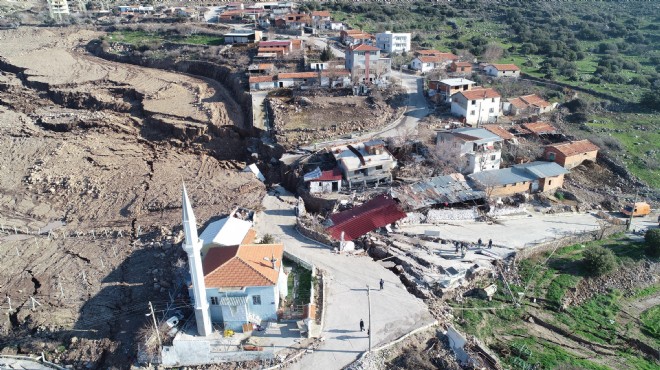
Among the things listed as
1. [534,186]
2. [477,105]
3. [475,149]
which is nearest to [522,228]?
[534,186]

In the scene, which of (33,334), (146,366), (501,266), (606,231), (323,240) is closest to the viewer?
(146,366)

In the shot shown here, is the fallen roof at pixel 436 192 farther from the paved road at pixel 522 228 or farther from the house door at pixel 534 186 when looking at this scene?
the house door at pixel 534 186

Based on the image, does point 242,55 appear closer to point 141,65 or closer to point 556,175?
point 141,65

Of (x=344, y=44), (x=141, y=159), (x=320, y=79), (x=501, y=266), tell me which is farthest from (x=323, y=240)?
(x=344, y=44)

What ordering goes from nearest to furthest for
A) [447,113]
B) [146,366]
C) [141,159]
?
1. [146,366]
2. [141,159]
3. [447,113]

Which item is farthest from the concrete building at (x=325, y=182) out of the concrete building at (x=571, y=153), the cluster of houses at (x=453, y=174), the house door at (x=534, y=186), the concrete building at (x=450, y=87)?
the concrete building at (x=450, y=87)

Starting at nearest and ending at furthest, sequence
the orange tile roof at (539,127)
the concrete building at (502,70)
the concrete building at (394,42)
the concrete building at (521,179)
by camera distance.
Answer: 1. the concrete building at (521,179)
2. the orange tile roof at (539,127)
3. the concrete building at (502,70)
4. the concrete building at (394,42)
